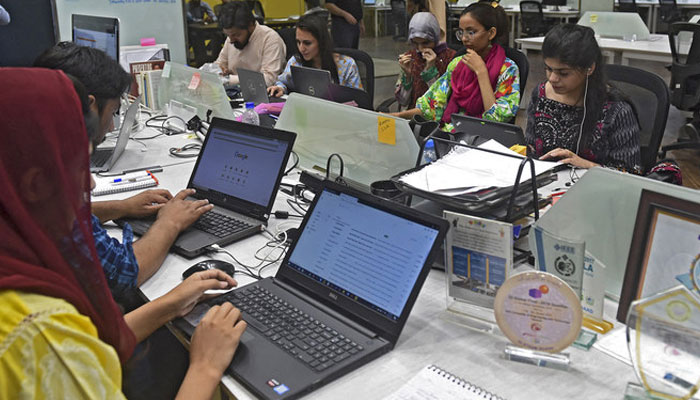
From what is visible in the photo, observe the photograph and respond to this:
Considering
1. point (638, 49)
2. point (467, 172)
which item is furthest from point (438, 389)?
point (638, 49)

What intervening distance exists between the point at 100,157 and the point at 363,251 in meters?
1.76

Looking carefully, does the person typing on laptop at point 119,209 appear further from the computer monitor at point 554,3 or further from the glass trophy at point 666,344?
the computer monitor at point 554,3

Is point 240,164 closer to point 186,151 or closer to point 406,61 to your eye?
point 186,151

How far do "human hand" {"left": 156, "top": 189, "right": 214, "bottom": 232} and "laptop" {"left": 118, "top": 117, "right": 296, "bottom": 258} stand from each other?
0.09 ft

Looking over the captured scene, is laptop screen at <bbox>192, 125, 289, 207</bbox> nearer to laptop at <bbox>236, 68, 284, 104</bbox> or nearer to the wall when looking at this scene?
laptop at <bbox>236, 68, 284, 104</bbox>

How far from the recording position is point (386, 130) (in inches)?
71.0

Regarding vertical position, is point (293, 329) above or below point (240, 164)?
below

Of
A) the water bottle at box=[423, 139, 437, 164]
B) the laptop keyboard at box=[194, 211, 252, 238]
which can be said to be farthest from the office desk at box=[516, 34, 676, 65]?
the laptop keyboard at box=[194, 211, 252, 238]

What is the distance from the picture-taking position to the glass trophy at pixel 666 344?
915 mm

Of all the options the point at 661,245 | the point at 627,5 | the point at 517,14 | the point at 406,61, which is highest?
the point at 627,5

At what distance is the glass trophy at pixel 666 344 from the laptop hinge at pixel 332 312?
0.46m

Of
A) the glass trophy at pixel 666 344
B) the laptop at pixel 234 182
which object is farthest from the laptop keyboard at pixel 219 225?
the glass trophy at pixel 666 344

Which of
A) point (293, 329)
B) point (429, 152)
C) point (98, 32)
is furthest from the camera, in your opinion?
point (98, 32)

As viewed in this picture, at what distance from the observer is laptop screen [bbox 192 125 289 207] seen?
5.72 feet
